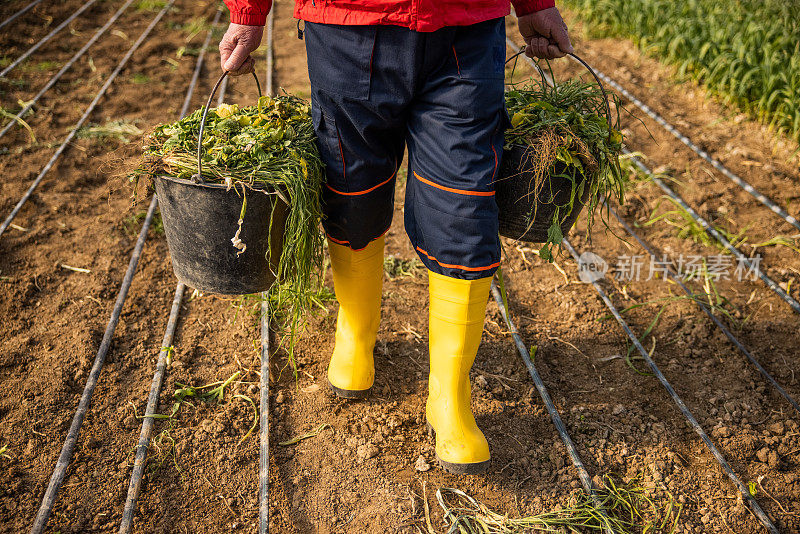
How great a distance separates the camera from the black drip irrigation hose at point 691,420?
183cm

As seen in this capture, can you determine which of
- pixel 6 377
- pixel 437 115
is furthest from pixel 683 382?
pixel 6 377

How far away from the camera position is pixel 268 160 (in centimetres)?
173

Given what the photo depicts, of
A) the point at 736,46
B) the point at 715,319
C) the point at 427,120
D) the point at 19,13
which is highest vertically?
the point at 427,120

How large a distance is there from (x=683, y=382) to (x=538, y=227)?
2.94 feet

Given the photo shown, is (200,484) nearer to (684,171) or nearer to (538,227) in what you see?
(538,227)

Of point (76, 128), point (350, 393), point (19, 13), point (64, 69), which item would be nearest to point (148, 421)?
point (350, 393)

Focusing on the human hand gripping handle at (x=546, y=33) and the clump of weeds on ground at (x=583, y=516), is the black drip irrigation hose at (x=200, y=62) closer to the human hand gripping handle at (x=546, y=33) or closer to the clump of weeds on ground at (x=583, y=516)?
the human hand gripping handle at (x=546, y=33)

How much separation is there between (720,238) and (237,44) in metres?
2.34

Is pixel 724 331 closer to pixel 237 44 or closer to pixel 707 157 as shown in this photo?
pixel 707 157

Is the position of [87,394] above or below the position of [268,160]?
below

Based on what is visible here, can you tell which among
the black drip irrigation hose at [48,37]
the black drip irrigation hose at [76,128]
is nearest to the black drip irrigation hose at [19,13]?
the black drip irrigation hose at [48,37]

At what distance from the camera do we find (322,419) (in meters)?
2.07

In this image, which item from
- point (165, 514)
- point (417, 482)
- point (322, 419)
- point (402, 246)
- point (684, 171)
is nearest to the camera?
point (165, 514)

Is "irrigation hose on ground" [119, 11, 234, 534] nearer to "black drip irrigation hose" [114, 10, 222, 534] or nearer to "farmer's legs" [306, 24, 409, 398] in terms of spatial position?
"black drip irrigation hose" [114, 10, 222, 534]
